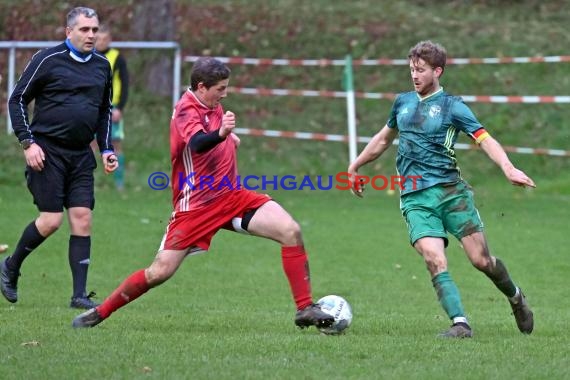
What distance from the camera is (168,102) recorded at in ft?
67.2

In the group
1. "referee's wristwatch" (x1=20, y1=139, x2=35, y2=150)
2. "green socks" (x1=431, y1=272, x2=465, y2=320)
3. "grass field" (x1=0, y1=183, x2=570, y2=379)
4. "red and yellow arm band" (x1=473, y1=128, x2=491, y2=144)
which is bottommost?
"grass field" (x1=0, y1=183, x2=570, y2=379)

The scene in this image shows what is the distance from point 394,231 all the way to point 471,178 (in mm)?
4575

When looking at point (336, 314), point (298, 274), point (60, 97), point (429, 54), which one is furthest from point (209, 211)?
point (60, 97)

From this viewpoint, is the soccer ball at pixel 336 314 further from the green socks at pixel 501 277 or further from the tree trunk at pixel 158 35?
the tree trunk at pixel 158 35

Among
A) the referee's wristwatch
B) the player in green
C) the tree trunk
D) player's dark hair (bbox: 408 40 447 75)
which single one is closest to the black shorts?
the referee's wristwatch

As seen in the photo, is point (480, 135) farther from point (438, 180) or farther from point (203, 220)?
point (203, 220)

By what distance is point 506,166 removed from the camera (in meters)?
7.09

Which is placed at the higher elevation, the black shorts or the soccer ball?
the black shorts

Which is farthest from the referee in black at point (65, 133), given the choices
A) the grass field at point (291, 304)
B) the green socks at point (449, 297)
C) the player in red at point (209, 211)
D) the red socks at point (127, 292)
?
the green socks at point (449, 297)

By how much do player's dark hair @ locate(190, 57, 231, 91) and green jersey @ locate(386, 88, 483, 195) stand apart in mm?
1234

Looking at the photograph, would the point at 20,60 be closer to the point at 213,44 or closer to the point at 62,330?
the point at 213,44

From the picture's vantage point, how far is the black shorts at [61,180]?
338 inches

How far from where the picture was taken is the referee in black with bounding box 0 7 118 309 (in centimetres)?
848

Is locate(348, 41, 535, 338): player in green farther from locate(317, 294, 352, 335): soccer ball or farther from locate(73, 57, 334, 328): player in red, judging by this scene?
locate(73, 57, 334, 328): player in red
